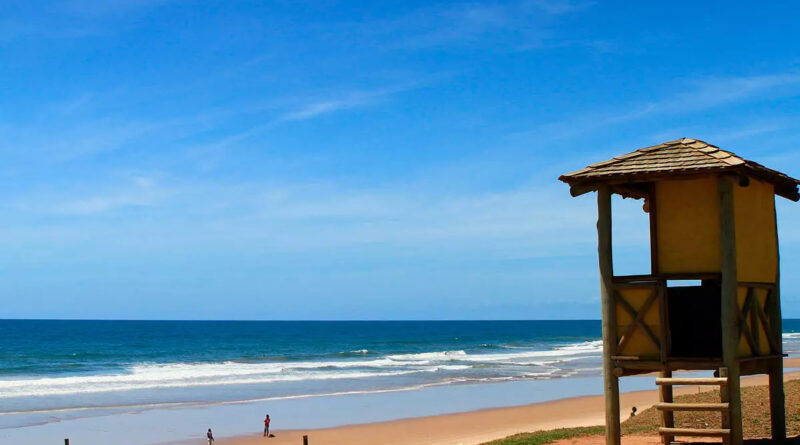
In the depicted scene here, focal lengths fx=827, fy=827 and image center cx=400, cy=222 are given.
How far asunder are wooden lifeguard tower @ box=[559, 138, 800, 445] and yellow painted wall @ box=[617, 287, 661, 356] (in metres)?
0.01

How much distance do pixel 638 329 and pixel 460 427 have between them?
14376 mm

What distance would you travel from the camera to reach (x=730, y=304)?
11.6m

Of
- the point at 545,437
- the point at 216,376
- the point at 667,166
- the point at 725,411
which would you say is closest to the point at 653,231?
the point at 667,166

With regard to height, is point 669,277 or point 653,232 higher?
point 653,232

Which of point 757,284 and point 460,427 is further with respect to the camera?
point 460,427

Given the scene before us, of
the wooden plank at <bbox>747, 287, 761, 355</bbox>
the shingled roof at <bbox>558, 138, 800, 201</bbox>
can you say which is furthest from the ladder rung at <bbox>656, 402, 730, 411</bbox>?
the shingled roof at <bbox>558, 138, 800, 201</bbox>

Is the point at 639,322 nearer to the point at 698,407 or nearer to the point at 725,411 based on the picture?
the point at 698,407

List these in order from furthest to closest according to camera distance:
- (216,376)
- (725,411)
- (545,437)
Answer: (216,376) < (545,437) < (725,411)

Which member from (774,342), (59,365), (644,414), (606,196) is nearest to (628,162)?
(606,196)

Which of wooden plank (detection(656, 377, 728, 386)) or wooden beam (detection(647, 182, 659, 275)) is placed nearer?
wooden plank (detection(656, 377, 728, 386))

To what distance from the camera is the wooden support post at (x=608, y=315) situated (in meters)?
12.3

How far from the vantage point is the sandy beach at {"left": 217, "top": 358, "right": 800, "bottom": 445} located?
2356 cm

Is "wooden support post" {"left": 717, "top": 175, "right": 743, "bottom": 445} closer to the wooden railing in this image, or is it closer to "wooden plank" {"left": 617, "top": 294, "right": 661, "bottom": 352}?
the wooden railing

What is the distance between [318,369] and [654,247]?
133 feet
